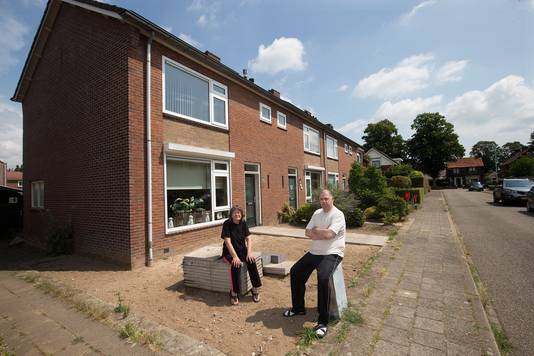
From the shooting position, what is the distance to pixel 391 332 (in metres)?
3.24

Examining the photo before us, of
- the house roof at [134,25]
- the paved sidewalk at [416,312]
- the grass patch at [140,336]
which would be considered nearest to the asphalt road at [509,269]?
the paved sidewalk at [416,312]

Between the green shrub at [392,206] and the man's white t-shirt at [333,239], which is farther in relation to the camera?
the green shrub at [392,206]

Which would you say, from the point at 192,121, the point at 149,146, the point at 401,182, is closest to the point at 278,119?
the point at 192,121

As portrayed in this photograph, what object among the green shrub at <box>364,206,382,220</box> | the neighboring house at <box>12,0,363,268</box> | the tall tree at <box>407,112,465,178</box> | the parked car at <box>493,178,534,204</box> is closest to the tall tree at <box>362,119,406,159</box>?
the tall tree at <box>407,112,465,178</box>

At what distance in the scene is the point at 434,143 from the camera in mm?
56688

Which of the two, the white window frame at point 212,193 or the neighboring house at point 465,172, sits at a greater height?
the neighboring house at point 465,172

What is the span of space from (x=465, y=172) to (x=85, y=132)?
94425mm

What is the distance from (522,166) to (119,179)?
55.6 meters

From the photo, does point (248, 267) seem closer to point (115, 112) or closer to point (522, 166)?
point (115, 112)

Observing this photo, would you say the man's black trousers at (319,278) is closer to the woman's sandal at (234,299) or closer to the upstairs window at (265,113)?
the woman's sandal at (234,299)

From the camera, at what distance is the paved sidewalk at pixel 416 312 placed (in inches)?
116

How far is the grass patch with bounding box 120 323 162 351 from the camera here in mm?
3162

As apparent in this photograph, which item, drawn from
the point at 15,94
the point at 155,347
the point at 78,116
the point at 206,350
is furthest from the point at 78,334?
the point at 15,94

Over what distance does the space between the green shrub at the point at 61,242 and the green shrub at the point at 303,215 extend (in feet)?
26.4
